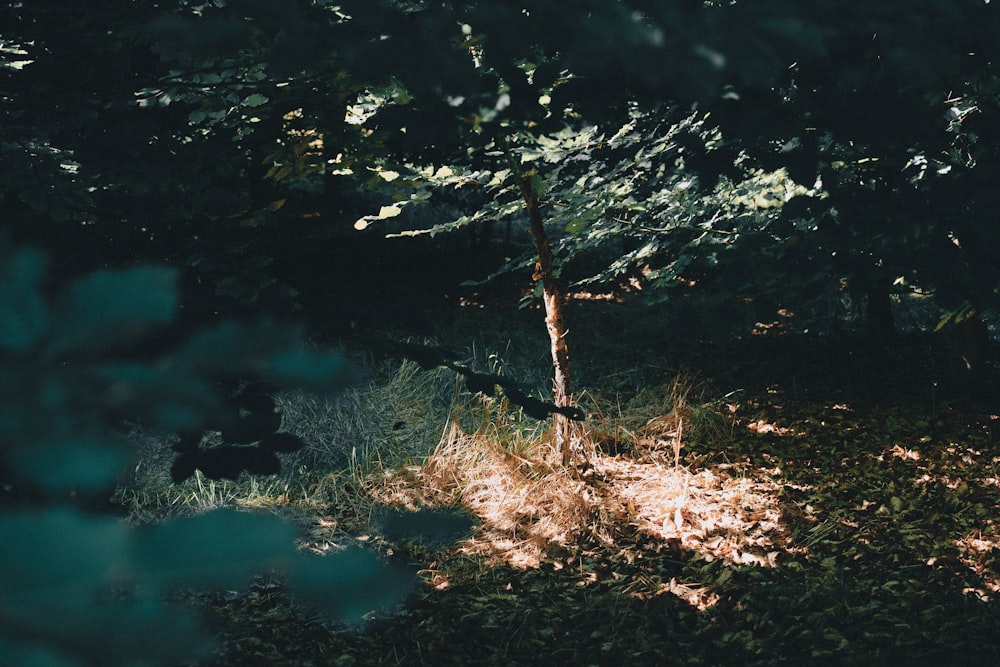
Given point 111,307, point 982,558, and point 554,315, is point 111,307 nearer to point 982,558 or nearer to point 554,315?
point 554,315

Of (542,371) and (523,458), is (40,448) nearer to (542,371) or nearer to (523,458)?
(523,458)

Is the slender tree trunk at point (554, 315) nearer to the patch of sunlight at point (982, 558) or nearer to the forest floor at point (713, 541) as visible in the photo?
the forest floor at point (713, 541)

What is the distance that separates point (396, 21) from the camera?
3.94 ft

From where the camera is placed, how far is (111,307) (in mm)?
459

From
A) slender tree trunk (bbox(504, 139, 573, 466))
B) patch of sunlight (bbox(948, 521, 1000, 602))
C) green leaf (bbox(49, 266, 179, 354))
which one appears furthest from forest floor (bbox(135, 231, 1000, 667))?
green leaf (bbox(49, 266, 179, 354))

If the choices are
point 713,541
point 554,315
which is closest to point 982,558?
point 713,541

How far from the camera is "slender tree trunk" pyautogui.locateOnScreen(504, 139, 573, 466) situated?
383 cm

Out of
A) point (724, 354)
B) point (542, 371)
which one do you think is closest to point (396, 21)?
point (542, 371)

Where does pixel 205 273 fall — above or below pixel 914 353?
above

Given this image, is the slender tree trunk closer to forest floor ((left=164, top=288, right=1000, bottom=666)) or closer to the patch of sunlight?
forest floor ((left=164, top=288, right=1000, bottom=666))

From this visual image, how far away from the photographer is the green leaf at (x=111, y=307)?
45cm

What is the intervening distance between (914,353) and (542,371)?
8.62 feet

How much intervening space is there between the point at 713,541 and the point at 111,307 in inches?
148

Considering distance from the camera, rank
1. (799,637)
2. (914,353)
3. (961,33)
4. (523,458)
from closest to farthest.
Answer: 1. (961,33)
2. (799,637)
3. (523,458)
4. (914,353)
